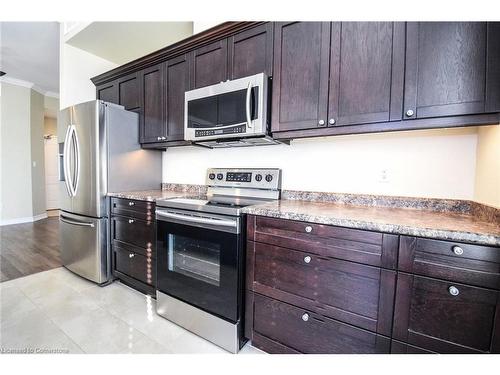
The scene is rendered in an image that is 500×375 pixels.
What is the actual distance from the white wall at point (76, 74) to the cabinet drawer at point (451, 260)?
12.2ft

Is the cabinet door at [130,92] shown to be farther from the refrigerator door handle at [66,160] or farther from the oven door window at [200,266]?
the oven door window at [200,266]

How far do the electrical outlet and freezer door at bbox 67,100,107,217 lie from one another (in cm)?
244

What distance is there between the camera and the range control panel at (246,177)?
1.94 m

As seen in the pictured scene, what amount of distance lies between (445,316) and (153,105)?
2726 mm

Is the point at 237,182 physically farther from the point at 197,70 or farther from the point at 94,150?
the point at 94,150

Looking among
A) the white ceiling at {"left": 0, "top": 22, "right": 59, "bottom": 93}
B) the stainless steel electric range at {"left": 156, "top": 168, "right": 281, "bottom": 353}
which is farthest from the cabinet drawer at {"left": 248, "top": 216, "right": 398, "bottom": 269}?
the white ceiling at {"left": 0, "top": 22, "right": 59, "bottom": 93}

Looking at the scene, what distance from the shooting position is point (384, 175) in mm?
1588

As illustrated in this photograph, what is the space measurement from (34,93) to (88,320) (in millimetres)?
5482

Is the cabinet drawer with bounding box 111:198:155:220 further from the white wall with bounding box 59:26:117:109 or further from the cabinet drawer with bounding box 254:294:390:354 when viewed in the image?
the white wall with bounding box 59:26:117:109

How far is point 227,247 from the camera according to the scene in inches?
57.4

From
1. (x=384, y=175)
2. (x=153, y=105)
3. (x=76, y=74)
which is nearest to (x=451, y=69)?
(x=384, y=175)

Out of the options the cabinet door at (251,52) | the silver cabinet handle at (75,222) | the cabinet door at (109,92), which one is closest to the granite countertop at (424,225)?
the cabinet door at (251,52)

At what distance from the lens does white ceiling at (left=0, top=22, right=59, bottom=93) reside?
2.83 meters
